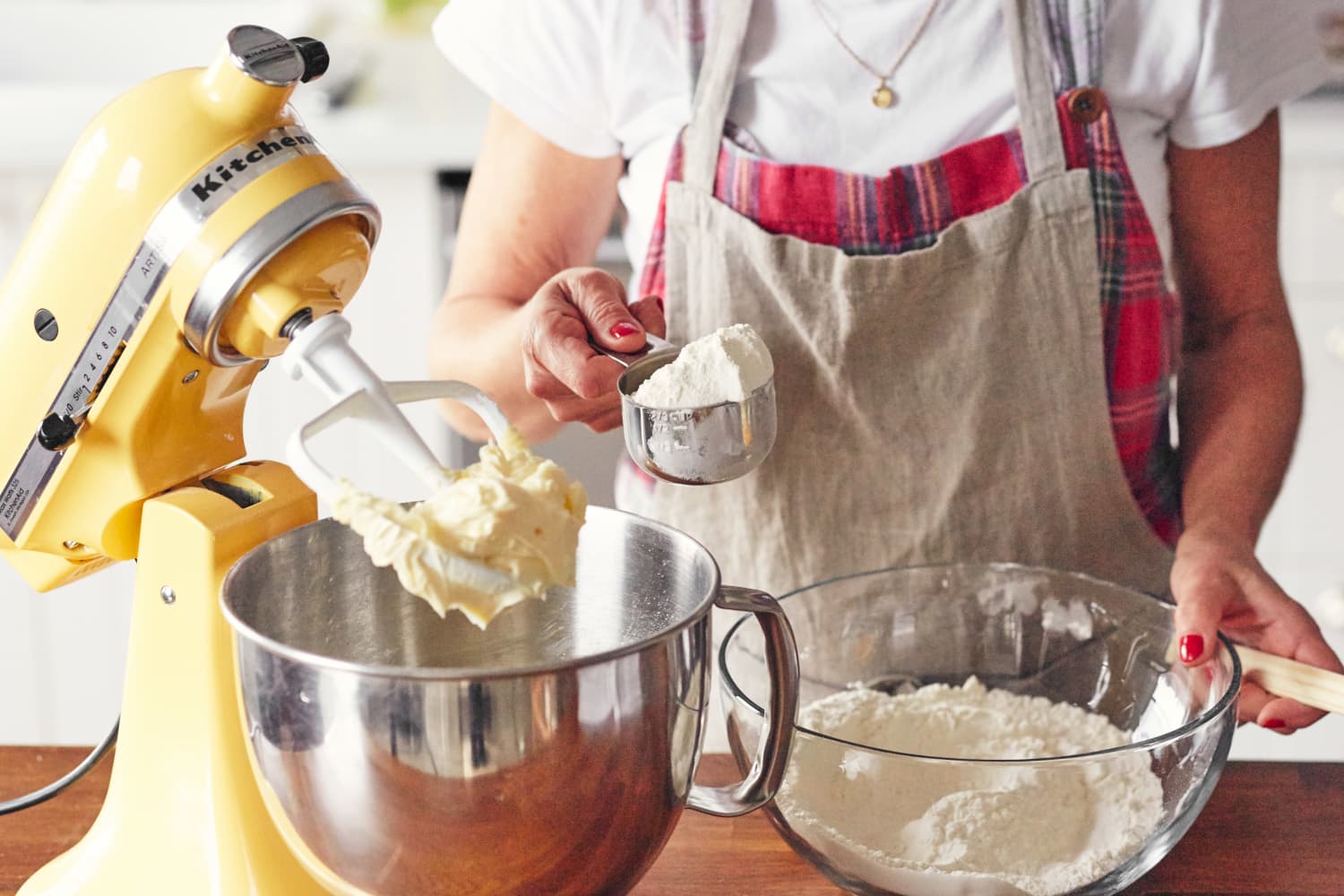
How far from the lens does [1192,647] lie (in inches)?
28.5

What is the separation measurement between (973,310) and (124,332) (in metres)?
0.57

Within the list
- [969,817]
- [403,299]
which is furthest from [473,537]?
[403,299]

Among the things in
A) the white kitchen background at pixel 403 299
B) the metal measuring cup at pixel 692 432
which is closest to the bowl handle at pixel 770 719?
the metal measuring cup at pixel 692 432

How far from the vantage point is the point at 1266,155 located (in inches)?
38.1

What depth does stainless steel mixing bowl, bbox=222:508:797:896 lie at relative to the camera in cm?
48

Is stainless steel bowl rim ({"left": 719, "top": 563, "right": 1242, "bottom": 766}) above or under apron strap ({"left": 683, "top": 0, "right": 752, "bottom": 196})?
under

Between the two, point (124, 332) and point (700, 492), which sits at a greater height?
point (124, 332)

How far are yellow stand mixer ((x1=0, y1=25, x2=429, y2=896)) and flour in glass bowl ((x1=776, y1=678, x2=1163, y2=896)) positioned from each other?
26 centimetres

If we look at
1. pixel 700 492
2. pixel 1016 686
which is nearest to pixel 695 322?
pixel 700 492

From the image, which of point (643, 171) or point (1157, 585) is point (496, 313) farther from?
point (1157, 585)

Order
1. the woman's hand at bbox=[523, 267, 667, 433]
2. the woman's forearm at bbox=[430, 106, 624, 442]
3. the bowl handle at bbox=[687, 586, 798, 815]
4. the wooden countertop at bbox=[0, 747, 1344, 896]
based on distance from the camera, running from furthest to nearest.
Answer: the woman's forearm at bbox=[430, 106, 624, 442] → the woman's hand at bbox=[523, 267, 667, 433] → the wooden countertop at bbox=[0, 747, 1344, 896] → the bowl handle at bbox=[687, 586, 798, 815]

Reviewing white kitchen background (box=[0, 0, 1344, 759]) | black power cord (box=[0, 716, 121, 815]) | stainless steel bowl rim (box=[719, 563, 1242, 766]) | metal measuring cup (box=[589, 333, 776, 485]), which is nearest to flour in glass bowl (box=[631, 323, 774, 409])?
metal measuring cup (box=[589, 333, 776, 485])

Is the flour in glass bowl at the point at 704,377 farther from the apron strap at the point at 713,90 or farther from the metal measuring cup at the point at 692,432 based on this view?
the apron strap at the point at 713,90

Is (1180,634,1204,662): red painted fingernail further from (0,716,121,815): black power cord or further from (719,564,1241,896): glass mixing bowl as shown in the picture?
(0,716,121,815): black power cord
